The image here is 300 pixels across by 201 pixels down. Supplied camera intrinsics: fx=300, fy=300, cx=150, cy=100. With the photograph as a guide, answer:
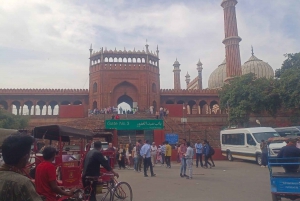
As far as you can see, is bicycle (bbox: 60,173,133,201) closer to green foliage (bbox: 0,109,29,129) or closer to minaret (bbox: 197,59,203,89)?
green foliage (bbox: 0,109,29,129)

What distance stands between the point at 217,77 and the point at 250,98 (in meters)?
23.4

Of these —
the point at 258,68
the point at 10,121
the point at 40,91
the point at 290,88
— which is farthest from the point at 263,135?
the point at 258,68

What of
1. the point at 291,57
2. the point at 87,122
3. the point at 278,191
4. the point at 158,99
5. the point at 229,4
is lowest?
Answer: the point at 278,191

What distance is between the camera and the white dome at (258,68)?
44019mm

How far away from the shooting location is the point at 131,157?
52.3 ft

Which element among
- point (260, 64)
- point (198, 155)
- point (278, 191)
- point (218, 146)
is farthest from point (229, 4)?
point (278, 191)

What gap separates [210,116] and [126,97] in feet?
34.2

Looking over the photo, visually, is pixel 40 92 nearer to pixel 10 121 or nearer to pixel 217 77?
pixel 10 121

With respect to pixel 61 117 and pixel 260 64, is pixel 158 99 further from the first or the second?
pixel 260 64

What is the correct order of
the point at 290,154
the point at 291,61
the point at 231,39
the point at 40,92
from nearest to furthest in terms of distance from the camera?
the point at 290,154 → the point at 291,61 → the point at 40,92 → the point at 231,39

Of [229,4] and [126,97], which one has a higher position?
[229,4]

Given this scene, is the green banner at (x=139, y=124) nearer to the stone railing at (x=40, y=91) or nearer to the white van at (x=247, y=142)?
the white van at (x=247, y=142)

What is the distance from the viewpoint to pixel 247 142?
15719mm

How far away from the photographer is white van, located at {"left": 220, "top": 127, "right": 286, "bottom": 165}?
1497 cm
